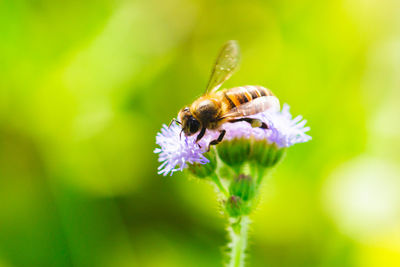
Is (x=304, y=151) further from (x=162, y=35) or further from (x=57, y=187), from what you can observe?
(x=57, y=187)

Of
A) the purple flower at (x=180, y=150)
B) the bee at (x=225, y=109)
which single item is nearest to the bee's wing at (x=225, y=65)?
the bee at (x=225, y=109)

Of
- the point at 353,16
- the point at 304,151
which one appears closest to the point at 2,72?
the point at 304,151

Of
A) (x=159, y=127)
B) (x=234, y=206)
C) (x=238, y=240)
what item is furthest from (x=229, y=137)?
(x=159, y=127)

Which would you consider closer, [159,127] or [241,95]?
[241,95]

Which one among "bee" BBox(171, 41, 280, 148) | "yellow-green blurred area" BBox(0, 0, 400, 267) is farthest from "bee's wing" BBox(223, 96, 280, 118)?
"yellow-green blurred area" BBox(0, 0, 400, 267)

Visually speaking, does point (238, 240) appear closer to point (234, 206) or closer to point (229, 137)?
point (234, 206)

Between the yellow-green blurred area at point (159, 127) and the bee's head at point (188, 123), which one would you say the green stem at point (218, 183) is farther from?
the yellow-green blurred area at point (159, 127)
